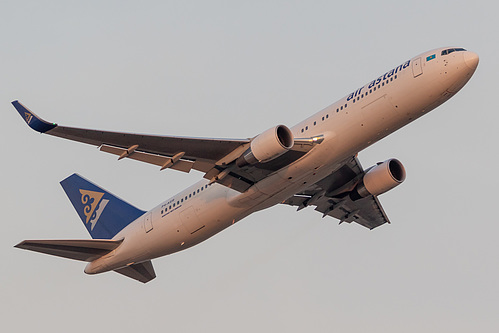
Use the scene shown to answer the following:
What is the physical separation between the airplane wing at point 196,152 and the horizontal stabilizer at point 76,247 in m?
6.51

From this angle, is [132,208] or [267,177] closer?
[267,177]

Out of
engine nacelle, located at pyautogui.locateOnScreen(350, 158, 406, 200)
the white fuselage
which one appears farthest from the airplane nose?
engine nacelle, located at pyautogui.locateOnScreen(350, 158, 406, 200)

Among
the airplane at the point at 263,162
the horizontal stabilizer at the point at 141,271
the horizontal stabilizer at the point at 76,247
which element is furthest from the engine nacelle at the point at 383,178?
the horizontal stabilizer at the point at 76,247

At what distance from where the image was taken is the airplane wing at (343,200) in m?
38.8

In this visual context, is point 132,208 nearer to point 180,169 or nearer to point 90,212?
point 90,212

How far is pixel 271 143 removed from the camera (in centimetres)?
3103

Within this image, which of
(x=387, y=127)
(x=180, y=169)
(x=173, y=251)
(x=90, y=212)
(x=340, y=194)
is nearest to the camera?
(x=387, y=127)

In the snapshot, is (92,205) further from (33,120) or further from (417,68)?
(417,68)

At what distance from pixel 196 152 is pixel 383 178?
10.0 meters

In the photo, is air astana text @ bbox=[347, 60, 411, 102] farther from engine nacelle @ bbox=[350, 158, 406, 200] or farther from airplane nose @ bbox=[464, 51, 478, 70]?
engine nacelle @ bbox=[350, 158, 406, 200]

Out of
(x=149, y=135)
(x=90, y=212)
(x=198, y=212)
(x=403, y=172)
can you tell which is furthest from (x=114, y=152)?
(x=403, y=172)

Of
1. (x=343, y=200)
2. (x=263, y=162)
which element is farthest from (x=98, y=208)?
(x=263, y=162)

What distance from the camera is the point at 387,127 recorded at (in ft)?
105

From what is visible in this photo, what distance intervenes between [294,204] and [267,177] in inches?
282
